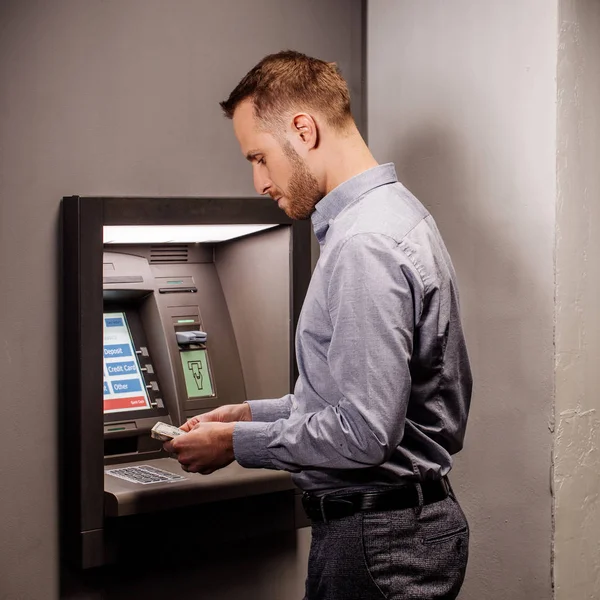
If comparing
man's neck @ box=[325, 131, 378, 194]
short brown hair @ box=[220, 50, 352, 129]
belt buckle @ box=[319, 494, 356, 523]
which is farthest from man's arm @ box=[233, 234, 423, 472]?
short brown hair @ box=[220, 50, 352, 129]

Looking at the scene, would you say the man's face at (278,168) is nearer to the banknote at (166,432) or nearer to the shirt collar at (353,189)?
the shirt collar at (353,189)

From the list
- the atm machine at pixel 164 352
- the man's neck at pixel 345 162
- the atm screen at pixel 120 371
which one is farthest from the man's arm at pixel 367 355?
the atm screen at pixel 120 371

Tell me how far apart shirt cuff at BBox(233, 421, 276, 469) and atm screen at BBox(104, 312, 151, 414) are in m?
0.74

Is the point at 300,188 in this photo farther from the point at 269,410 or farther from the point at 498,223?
the point at 498,223

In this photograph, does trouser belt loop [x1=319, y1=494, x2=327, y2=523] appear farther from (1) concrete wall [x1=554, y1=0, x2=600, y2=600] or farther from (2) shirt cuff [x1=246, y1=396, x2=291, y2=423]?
(1) concrete wall [x1=554, y1=0, x2=600, y2=600]

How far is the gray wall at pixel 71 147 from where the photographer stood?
214 centimetres

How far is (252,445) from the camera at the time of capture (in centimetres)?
165

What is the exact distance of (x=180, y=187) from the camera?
2385 millimetres

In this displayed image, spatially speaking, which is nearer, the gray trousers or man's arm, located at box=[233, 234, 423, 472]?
man's arm, located at box=[233, 234, 423, 472]

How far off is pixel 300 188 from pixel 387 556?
76 cm

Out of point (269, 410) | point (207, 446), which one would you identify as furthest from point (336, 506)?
point (269, 410)

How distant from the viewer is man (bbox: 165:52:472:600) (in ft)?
4.91

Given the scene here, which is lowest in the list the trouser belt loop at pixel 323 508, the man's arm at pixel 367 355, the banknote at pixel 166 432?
the trouser belt loop at pixel 323 508

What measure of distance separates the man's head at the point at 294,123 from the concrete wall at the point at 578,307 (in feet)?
2.34
